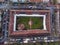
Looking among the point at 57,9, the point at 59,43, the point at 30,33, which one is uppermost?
the point at 57,9

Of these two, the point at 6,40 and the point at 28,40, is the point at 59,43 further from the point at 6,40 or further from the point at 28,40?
the point at 6,40

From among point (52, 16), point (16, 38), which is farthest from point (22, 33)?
point (52, 16)

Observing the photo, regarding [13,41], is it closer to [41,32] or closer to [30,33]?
[30,33]

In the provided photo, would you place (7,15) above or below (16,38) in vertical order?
above

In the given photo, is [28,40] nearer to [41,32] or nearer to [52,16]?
[41,32]

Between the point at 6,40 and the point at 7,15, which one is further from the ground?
the point at 7,15

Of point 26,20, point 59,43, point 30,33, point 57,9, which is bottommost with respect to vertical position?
point 59,43

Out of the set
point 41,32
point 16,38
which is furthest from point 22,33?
point 41,32
